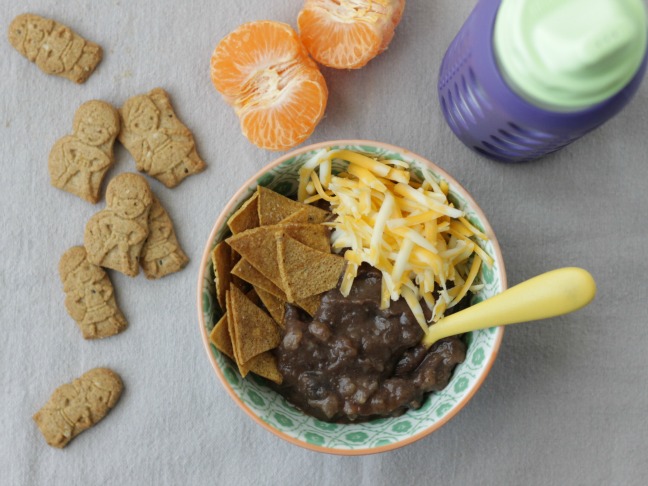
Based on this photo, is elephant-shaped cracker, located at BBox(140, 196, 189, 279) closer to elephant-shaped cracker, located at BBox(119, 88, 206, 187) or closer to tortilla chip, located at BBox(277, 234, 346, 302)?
elephant-shaped cracker, located at BBox(119, 88, 206, 187)

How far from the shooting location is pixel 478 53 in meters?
1.46

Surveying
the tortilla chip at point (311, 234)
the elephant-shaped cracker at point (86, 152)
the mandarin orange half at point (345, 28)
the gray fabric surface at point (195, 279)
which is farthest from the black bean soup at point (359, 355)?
the elephant-shaped cracker at point (86, 152)

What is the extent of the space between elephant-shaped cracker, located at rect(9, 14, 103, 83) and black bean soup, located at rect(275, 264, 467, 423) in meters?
1.00

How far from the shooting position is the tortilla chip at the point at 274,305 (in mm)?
1598

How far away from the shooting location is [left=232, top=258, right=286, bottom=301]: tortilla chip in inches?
61.3

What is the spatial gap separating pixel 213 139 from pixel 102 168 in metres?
0.34

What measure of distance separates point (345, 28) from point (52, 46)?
0.87 m

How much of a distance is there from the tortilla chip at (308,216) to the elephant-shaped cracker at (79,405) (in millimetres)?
759

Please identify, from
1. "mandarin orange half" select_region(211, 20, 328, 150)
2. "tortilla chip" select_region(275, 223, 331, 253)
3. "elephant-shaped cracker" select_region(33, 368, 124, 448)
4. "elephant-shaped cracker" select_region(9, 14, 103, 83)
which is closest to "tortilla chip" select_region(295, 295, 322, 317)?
"tortilla chip" select_region(275, 223, 331, 253)

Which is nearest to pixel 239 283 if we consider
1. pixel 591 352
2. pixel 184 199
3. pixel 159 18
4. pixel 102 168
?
pixel 184 199

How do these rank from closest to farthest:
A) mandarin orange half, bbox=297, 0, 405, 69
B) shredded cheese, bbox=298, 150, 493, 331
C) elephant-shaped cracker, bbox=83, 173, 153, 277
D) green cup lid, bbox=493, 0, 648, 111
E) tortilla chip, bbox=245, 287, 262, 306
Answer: green cup lid, bbox=493, 0, 648, 111
shredded cheese, bbox=298, 150, 493, 331
tortilla chip, bbox=245, 287, 262, 306
mandarin orange half, bbox=297, 0, 405, 69
elephant-shaped cracker, bbox=83, 173, 153, 277

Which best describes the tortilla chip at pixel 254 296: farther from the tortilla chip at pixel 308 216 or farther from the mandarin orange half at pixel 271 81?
the mandarin orange half at pixel 271 81

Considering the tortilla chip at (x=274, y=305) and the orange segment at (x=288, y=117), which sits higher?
the orange segment at (x=288, y=117)

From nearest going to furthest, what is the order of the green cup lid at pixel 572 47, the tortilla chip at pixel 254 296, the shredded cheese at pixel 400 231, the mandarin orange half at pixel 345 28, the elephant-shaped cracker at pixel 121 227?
1. the green cup lid at pixel 572 47
2. the shredded cheese at pixel 400 231
3. the tortilla chip at pixel 254 296
4. the mandarin orange half at pixel 345 28
5. the elephant-shaped cracker at pixel 121 227
